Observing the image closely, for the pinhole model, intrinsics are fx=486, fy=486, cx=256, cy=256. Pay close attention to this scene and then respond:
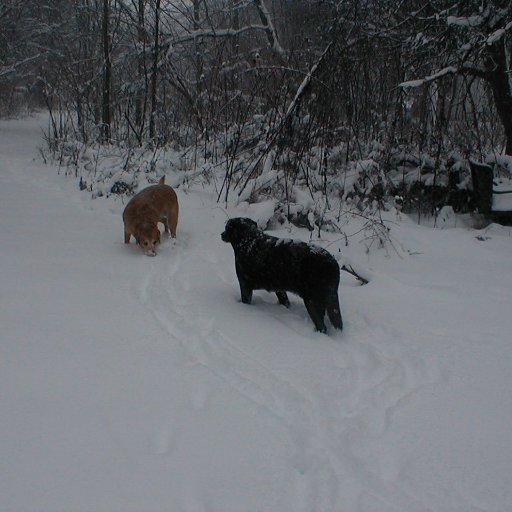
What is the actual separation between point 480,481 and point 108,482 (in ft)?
5.87

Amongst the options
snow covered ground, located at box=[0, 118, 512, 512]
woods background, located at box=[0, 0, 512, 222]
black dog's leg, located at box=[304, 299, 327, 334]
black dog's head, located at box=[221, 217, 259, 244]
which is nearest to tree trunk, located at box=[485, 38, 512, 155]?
woods background, located at box=[0, 0, 512, 222]

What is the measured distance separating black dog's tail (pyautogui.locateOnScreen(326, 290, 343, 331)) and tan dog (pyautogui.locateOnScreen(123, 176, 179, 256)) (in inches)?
102

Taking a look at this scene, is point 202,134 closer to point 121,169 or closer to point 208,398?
point 121,169

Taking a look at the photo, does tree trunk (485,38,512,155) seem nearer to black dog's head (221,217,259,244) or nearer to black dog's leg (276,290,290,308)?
black dog's head (221,217,259,244)

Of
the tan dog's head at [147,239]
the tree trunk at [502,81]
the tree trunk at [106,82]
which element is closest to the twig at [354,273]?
the tan dog's head at [147,239]

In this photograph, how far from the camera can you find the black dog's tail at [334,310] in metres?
4.20

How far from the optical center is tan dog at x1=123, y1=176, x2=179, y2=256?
5.95 metres

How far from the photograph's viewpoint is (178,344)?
370 cm

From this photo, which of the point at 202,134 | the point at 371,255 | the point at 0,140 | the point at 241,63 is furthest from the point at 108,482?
the point at 0,140

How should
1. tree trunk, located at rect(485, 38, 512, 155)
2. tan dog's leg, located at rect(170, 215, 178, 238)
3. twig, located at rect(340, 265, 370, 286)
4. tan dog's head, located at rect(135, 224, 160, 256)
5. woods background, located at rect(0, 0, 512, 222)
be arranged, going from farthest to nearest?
tree trunk, located at rect(485, 38, 512, 155) < woods background, located at rect(0, 0, 512, 222) < tan dog's leg, located at rect(170, 215, 178, 238) < tan dog's head, located at rect(135, 224, 160, 256) < twig, located at rect(340, 265, 370, 286)

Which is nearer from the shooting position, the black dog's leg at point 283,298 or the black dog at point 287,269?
the black dog at point 287,269

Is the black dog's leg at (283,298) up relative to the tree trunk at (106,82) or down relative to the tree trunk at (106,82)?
down

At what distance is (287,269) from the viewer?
14.3 ft

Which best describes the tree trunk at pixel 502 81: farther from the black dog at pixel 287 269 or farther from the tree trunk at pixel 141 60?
the tree trunk at pixel 141 60
